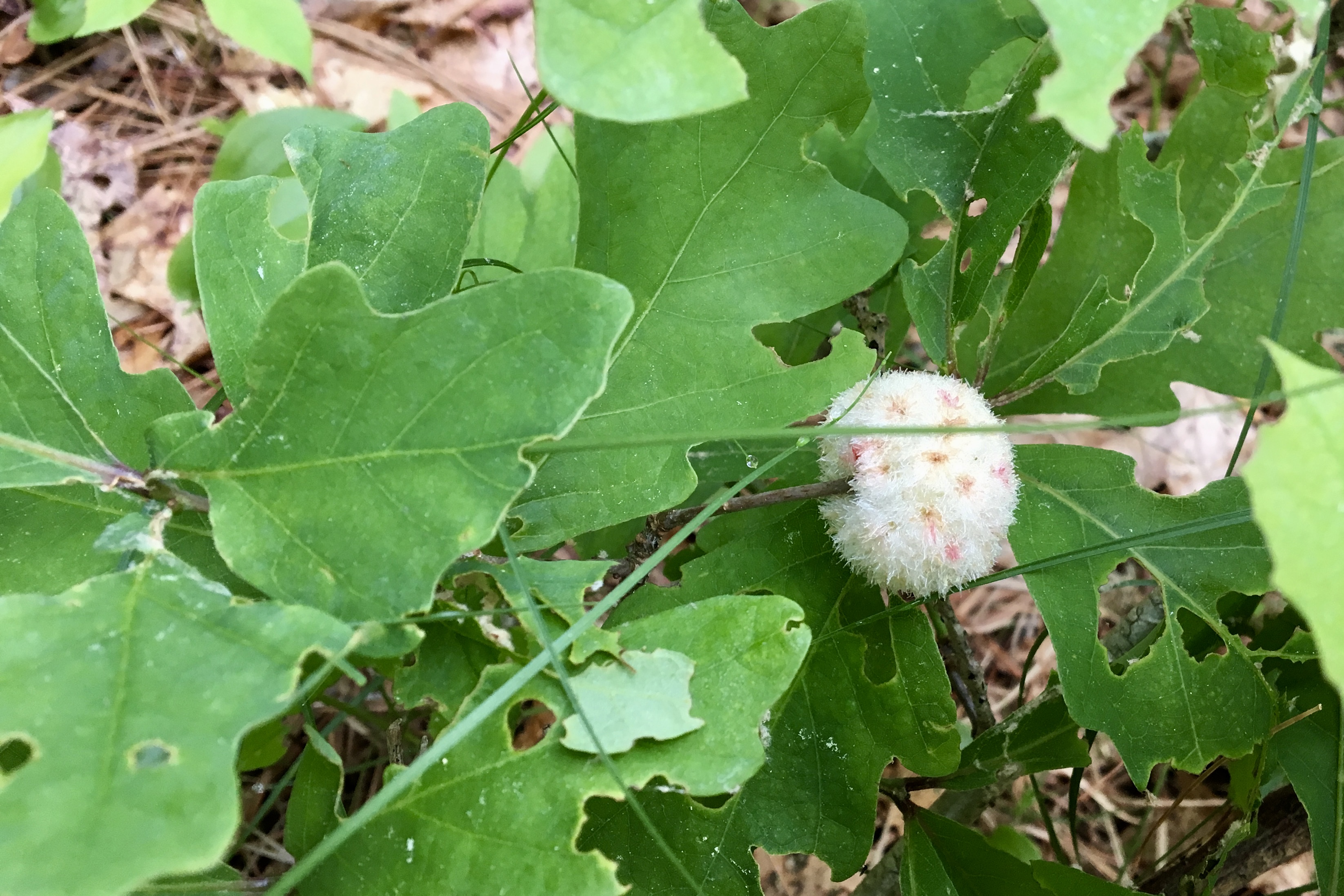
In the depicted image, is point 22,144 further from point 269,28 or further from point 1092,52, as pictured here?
point 1092,52

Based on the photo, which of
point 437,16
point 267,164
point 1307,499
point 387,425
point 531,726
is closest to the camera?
point 1307,499

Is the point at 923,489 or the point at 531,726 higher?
the point at 923,489

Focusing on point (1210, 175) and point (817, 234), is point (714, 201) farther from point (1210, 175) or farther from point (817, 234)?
point (1210, 175)

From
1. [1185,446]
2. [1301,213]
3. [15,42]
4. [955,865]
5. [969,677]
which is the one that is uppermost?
[15,42]

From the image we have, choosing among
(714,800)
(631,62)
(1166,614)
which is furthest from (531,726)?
(631,62)

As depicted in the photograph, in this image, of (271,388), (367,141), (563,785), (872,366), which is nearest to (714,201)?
(872,366)

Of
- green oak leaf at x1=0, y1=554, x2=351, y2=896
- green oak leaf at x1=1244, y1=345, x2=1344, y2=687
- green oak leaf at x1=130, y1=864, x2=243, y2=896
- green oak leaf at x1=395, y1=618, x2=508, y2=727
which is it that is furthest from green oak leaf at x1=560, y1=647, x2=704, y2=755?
green oak leaf at x1=1244, y1=345, x2=1344, y2=687
